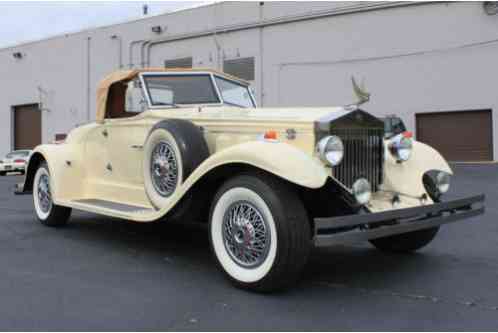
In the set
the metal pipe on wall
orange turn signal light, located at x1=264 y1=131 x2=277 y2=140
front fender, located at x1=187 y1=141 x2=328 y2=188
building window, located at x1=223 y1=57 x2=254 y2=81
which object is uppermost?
the metal pipe on wall

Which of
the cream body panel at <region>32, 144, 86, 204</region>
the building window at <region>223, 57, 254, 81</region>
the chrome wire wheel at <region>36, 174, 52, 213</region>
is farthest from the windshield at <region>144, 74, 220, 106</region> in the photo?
the building window at <region>223, 57, 254, 81</region>

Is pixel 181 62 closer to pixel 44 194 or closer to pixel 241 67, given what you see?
pixel 241 67

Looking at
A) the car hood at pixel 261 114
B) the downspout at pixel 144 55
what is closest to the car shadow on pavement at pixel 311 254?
the car hood at pixel 261 114

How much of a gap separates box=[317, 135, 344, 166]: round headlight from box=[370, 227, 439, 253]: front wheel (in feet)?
5.29

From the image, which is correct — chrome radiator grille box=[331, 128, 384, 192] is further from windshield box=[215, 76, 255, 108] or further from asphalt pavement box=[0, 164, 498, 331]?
windshield box=[215, 76, 255, 108]

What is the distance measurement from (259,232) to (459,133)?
14907 millimetres

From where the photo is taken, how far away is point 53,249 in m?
5.21

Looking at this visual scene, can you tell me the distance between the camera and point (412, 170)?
468cm

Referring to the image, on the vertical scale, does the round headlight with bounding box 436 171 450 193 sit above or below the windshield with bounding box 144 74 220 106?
below

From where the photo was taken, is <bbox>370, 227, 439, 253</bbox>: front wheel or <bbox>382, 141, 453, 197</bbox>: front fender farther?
<bbox>370, 227, 439, 253</bbox>: front wheel

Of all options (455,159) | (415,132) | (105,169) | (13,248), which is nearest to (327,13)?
(415,132)

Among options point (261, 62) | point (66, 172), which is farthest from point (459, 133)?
point (66, 172)

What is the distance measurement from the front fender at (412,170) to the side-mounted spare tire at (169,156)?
163 centimetres

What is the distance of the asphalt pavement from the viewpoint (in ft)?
10.4
